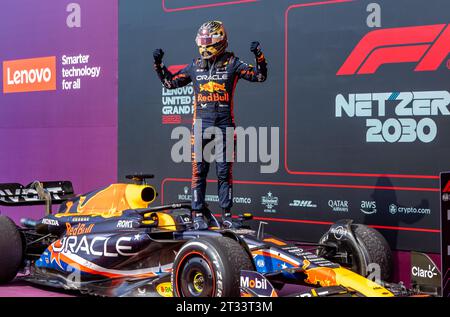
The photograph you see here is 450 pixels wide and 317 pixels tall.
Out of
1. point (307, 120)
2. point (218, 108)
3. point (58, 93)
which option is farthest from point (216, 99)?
point (58, 93)

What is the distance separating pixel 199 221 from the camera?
271 inches

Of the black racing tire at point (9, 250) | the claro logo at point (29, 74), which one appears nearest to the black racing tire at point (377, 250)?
the black racing tire at point (9, 250)

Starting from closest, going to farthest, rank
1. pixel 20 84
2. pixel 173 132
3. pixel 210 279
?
pixel 210 279 < pixel 173 132 < pixel 20 84

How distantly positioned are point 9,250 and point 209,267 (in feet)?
8.65

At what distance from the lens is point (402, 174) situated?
766 cm

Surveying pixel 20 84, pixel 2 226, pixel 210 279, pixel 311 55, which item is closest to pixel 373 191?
pixel 311 55

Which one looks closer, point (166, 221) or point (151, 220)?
point (151, 220)

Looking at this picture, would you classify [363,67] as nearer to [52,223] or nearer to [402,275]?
[402,275]

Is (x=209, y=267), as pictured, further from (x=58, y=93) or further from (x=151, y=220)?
(x=58, y=93)

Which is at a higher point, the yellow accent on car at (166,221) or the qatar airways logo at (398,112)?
Answer: the qatar airways logo at (398,112)

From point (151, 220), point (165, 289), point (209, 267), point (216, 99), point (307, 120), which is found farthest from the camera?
point (307, 120)

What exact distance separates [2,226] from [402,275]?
4.03m

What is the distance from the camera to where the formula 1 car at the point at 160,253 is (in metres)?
5.88

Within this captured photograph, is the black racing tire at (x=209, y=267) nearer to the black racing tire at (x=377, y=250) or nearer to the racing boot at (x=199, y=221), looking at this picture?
the racing boot at (x=199, y=221)
